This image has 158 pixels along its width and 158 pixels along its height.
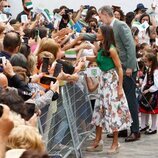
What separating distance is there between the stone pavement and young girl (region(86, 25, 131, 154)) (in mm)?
113

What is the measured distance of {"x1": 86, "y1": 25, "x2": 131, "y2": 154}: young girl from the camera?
7.50 meters

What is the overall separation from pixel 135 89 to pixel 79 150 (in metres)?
1.47

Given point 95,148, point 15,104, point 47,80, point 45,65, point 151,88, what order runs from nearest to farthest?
point 15,104 → point 47,80 → point 45,65 → point 95,148 → point 151,88

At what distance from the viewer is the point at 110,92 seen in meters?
7.61

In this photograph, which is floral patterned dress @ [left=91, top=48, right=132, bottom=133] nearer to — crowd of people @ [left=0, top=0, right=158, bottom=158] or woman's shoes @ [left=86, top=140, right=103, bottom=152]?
crowd of people @ [left=0, top=0, right=158, bottom=158]

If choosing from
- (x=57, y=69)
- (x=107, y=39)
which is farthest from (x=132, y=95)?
(x=57, y=69)

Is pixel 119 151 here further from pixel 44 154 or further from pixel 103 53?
pixel 44 154

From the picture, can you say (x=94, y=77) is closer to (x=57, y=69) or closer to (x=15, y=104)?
(x=57, y=69)

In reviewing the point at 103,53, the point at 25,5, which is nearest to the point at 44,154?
the point at 103,53

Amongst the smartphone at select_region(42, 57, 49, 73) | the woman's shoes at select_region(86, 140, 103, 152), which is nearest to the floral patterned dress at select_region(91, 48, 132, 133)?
the woman's shoes at select_region(86, 140, 103, 152)

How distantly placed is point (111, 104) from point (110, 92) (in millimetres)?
155

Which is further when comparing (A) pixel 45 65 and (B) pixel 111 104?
(B) pixel 111 104

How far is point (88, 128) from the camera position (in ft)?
26.7

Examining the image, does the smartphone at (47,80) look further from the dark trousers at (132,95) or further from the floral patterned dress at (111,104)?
the dark trousers at (132,95)
